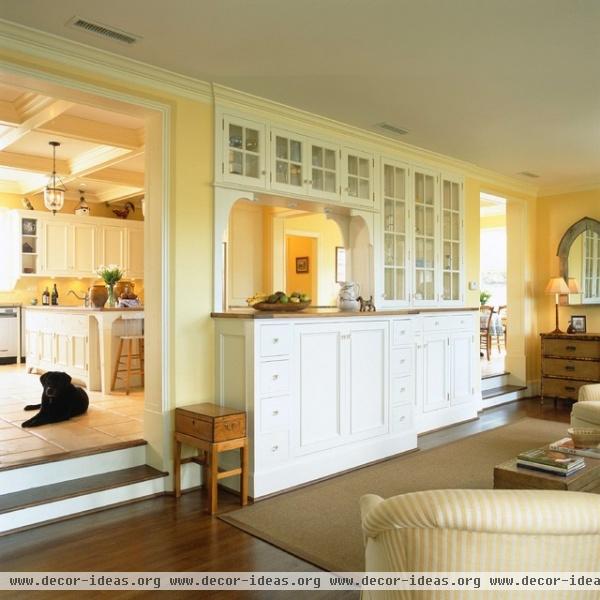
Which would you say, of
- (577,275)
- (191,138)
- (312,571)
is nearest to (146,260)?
(191,138)

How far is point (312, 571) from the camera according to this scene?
2650 mm

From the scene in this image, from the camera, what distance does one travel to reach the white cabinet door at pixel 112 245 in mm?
9688

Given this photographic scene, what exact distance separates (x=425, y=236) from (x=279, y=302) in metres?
2.41

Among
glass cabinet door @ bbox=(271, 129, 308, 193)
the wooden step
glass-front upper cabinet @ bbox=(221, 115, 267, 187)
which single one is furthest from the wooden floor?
the wooden step

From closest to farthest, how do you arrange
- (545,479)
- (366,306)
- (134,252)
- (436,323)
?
1. (545,479)
2. (366,306)
3. (436,323)
4. (134,252)

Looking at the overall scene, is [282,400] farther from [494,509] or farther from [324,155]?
[494,509]

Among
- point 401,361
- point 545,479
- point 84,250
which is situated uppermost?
point 84,250

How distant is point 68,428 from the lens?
432cm

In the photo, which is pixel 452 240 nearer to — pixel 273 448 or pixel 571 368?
pixel 571 368

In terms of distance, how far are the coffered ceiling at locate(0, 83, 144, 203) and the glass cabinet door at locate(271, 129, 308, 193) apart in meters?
1.15

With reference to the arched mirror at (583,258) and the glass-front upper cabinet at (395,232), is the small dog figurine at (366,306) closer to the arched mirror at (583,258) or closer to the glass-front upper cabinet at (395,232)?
the glass-front upper cabinet at (395,232)

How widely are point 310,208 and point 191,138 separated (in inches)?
53.9

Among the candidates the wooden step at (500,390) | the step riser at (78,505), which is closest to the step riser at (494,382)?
the wooden step at (500,390)

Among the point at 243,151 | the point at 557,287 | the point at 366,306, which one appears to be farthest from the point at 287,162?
the point at 557,287
